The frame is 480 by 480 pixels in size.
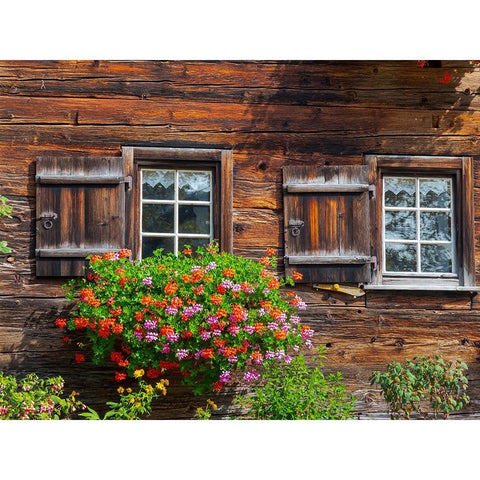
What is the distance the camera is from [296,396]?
5180 millimetres

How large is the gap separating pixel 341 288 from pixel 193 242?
45.4 inches

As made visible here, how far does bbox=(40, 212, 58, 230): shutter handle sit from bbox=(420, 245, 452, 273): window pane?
8.88ft

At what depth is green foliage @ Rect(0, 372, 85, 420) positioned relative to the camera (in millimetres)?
5082

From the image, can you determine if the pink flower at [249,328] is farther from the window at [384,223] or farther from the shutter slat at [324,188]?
the shutter slat at [324,188]

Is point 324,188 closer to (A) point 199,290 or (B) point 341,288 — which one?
(B) point 341,288

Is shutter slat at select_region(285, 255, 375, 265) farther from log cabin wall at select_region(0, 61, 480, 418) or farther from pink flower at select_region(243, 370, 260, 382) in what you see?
pink flower at select_region(243, 370, 260, 382)

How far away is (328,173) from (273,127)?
0.54m

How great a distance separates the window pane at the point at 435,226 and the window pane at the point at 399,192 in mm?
150

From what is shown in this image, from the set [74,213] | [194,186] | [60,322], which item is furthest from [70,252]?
[194,186]

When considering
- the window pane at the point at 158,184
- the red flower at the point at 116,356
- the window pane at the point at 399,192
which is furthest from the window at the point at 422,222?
the red flower at the point at 116,356

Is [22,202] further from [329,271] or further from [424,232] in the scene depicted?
[424,232]

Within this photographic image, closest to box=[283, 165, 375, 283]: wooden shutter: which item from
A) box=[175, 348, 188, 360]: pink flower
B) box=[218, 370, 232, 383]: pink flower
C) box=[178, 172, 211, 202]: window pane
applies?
box=[178, 172, 211, 202]: window pane

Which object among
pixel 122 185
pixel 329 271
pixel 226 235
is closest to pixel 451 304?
pixel 329 271

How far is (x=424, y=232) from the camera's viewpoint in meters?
5.73
